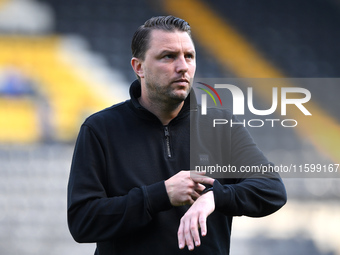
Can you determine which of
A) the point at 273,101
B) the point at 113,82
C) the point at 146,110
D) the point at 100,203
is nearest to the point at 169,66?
the point at 146,110

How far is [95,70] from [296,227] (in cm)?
211

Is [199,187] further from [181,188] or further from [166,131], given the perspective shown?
[166,131]

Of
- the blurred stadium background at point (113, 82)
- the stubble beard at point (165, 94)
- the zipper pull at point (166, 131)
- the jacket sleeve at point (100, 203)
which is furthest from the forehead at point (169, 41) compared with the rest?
the blurred stadium background at point (113, 82)

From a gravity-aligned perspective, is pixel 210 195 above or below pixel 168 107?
below

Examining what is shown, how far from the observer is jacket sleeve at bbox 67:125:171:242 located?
1.44 metres

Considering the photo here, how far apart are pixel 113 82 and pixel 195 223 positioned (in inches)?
131

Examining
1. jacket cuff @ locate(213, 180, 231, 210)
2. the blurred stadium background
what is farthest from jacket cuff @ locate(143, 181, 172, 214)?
the blurred stadium background

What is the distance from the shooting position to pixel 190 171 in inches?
57.6

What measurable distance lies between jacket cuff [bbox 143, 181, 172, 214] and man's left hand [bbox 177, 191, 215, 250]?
7 cm

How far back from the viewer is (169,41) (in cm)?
163

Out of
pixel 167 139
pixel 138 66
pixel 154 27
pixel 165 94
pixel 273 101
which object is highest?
pixel 273 101

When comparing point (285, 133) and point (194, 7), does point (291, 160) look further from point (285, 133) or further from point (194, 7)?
point (194, 7)

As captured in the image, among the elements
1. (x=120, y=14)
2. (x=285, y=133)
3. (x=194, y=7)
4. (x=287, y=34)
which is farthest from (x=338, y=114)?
(x=120, y=14)

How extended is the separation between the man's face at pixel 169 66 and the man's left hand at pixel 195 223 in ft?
1.13
